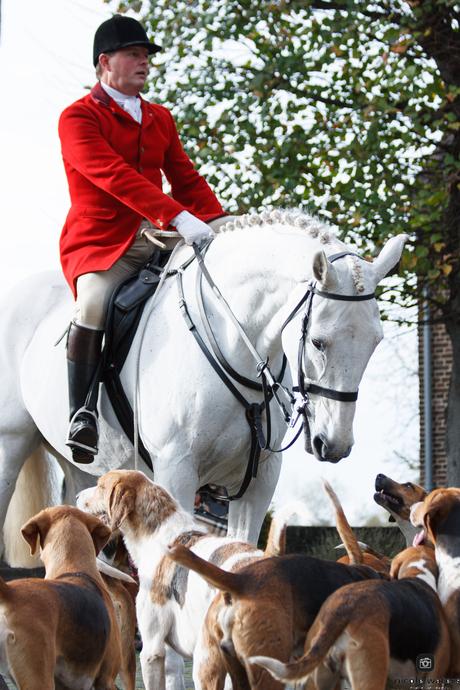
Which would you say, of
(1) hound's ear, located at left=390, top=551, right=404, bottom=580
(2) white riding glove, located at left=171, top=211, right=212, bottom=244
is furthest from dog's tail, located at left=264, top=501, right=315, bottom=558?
(2) white riding glove, located at left=171, top=211, right=212, bottom=244

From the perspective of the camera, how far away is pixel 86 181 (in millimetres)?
5043

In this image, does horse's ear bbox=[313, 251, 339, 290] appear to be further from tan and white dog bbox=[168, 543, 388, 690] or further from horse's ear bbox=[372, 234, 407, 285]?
tan and white dog bbox=[168, 543, 388, 690]

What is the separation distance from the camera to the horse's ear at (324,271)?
3762 millimetres

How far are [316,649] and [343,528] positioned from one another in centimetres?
105

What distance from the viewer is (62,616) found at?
3266mm

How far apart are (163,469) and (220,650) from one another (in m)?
1.28

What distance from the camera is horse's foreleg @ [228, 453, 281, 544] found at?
4.64 m

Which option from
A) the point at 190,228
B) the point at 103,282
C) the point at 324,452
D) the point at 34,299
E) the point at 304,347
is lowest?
the point at 324,452

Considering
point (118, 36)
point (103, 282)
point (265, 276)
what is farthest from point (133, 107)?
point (265, 276)

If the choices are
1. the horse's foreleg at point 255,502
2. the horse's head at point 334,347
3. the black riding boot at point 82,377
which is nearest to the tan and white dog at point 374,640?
the horse's head at point 334,347

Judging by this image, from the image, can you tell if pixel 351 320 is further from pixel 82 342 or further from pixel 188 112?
pixel 188 112

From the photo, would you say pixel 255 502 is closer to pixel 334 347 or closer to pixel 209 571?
pixel 334 347

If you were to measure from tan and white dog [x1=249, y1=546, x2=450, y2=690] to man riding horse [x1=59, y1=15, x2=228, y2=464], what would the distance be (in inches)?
76.8

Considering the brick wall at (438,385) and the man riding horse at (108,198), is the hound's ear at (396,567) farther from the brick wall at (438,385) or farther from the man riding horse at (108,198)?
the brick wall at (438,385)
